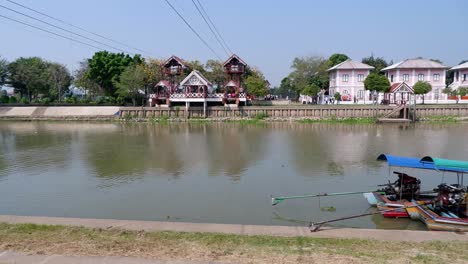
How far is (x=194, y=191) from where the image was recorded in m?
14.9

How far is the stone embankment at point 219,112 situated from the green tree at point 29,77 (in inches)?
376

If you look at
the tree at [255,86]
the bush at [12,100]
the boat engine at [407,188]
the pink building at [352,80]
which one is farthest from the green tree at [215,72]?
the boat engine at [407,188]

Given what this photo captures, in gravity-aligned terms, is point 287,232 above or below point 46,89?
below

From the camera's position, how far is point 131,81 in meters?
57.6

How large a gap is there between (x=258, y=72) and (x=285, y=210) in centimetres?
6131

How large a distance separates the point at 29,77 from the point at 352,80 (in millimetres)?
58420

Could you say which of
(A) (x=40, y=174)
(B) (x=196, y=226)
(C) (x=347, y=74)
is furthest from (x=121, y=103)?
(B) (x=196, y=226)

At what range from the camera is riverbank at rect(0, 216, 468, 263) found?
712 cm

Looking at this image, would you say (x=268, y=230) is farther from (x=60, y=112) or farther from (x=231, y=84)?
(x=60, y=112)

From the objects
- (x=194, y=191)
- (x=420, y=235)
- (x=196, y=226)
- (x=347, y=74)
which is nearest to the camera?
(x=420, y=235)

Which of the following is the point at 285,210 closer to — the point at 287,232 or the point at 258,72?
the point at 287,232

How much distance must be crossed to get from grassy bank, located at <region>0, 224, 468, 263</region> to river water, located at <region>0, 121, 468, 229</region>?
2998mm

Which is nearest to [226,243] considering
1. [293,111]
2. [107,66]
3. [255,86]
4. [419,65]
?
[293,111]

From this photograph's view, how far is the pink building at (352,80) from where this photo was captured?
6378cm
